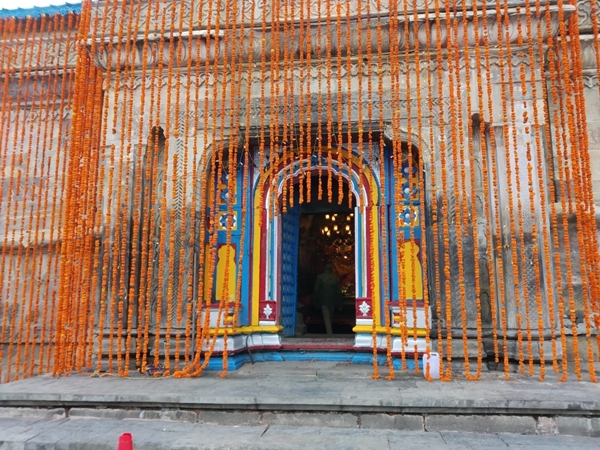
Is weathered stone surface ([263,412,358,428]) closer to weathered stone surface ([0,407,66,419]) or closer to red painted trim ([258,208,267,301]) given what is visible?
weathered stone surface ([0,407,66,419])

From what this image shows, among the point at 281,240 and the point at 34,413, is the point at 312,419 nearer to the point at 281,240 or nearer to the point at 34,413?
the point at 34,413

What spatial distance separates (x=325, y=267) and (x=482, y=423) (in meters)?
6.20

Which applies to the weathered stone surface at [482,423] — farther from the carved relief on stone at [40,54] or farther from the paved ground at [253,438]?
the carved relief on stone at [40,54]

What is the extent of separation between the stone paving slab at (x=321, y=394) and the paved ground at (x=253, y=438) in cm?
19

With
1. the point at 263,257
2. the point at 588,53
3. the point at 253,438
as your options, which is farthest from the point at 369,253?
the point at 588,53

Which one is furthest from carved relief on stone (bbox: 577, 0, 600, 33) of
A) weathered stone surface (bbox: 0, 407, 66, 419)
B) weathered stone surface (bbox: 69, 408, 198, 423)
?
weathered stone surface (bbox: 0, 407, 66, 419)

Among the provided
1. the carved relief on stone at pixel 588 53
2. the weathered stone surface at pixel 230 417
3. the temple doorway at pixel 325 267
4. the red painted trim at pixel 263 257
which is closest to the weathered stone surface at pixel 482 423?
the weathered stone surface at pixel 230 417

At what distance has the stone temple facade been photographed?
17.8 feet

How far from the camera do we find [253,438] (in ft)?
A: 11.6

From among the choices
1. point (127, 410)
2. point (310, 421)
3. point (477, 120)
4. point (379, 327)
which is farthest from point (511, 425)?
point (477, 120)

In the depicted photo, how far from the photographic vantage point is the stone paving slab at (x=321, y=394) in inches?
149

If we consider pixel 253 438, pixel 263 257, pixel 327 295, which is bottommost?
pixel 253 438

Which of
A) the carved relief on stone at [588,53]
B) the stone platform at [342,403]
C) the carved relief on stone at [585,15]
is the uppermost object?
the carved relief on stone at [585,15]

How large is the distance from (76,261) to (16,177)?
2520 mm
